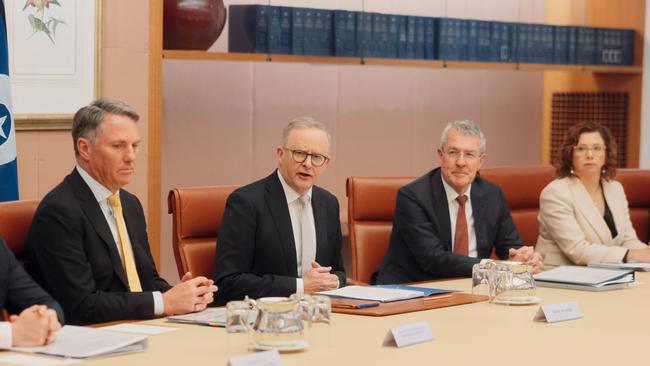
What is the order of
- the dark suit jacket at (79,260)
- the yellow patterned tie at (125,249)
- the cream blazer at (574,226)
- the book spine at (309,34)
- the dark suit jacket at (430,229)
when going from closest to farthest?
A: the dark suit jacket at (79,260) → the yellow patterned tie at (125,249) → the dark suit jacket at (430,229) → the cream blazer at (574,226) → the book spine at (309,34)

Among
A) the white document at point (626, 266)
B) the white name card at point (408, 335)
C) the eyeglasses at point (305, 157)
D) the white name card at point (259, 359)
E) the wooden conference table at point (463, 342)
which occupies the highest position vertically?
the eyeglasses at point (305, 157)

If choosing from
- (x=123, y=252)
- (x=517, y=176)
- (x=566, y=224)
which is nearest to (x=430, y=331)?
(x=123, y=252)

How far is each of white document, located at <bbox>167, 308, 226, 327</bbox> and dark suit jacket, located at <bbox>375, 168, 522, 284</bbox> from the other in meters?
1.55

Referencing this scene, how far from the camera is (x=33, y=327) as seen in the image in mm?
2660

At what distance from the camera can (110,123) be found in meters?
3.62

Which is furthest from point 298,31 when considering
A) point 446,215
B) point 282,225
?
point 282,225

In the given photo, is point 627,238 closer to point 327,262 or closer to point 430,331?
point 327,262

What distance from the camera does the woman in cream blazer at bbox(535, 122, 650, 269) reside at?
16.9 ft

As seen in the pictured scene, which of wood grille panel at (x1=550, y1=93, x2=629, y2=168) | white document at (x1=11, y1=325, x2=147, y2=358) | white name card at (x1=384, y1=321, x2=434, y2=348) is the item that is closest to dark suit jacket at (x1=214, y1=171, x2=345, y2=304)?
white name card at (x1=384, y1=321, x2=434, y2=348)

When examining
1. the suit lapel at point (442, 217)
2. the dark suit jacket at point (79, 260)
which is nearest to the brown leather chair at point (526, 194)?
the suit lapel at point (442, 217)

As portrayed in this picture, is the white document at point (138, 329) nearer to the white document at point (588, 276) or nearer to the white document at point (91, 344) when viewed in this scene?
the white document at point (91, 344)

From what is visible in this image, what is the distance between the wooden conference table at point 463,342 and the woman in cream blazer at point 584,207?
1.57m

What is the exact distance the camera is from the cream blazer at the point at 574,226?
5.12 m

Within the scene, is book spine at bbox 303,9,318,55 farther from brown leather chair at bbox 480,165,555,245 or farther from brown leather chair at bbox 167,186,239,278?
brown leather chair at bbox 167,186,239,278
